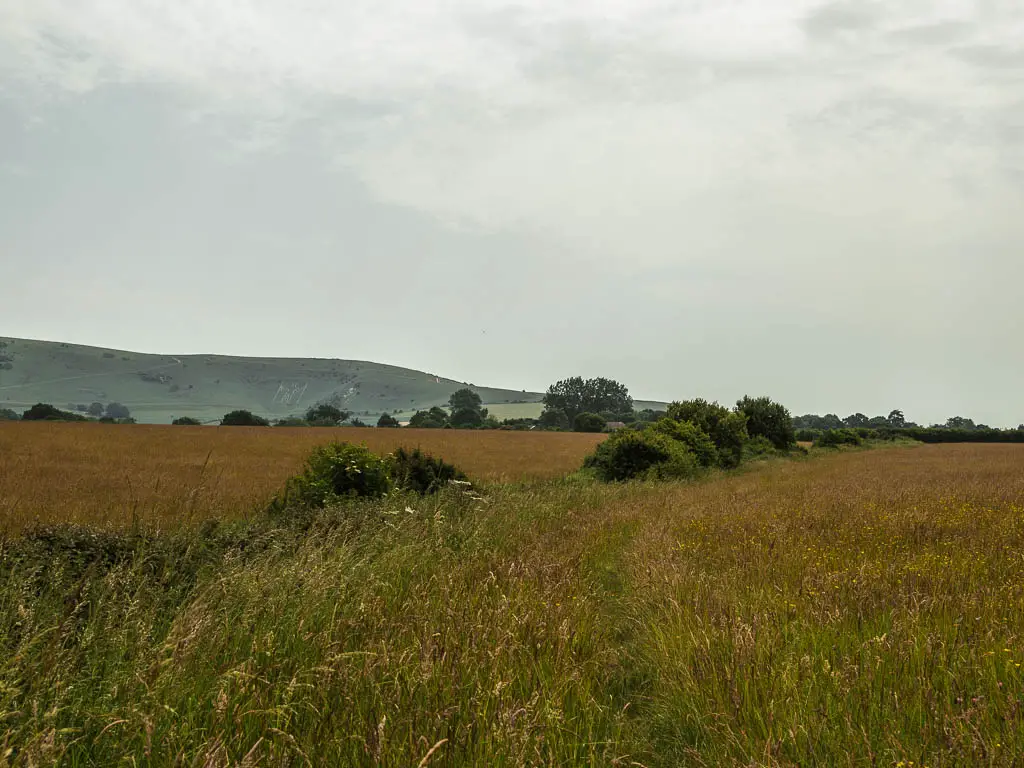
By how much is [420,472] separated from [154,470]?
10.6 meters

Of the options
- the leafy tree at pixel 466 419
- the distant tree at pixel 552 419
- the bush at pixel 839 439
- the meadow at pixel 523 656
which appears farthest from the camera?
the distant tree at pixel 552 419

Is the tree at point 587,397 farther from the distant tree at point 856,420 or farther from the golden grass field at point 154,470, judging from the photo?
the golden grass field at point 154,470

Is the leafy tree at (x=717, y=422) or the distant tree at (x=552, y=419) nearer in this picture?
the leafy tree at (x=717, y=422)

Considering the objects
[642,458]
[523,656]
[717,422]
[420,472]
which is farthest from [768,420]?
[523,656]

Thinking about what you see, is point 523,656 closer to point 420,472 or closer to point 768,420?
point 420,472

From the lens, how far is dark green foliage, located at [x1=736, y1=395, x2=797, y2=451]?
4556 centimetres

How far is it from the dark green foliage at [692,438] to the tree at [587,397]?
10354 cm

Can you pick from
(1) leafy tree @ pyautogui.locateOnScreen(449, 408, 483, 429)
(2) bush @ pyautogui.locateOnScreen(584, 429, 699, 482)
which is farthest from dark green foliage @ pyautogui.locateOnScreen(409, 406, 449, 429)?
(2) bush @ pyautogui.locateOnScreen(584, 429, 699, 482)

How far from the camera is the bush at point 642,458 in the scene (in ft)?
81.3

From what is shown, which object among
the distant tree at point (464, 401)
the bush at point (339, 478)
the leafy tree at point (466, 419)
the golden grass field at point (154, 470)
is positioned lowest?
the golden grass field at point (154, 470)

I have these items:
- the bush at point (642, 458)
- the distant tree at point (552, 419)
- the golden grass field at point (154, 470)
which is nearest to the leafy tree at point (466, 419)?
the distant tree at point (552, 419)

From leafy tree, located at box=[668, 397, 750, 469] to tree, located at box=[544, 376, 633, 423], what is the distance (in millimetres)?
99559

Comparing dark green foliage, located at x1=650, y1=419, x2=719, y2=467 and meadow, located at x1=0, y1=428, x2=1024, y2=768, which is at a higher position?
dark green foliage, located at x1=650, y1=419, x2=719, y2=467

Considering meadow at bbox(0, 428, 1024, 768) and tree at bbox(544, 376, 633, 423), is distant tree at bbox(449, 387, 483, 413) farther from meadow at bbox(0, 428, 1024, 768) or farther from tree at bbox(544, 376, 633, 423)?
meadow at bbox(0, 428, 1024, 768)
